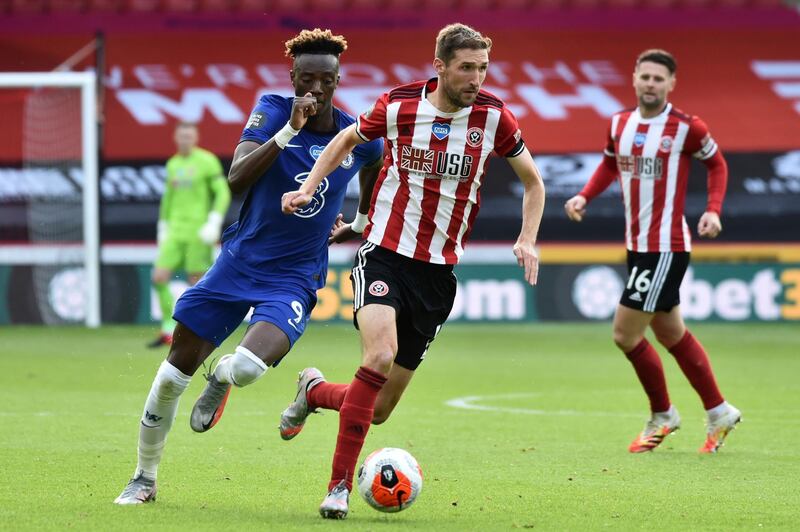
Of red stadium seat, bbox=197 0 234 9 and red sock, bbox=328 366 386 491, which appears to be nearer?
red sock, bbox=328 366 386 491

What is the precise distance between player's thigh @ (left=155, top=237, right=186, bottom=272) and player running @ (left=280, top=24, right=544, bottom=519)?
30.7ft

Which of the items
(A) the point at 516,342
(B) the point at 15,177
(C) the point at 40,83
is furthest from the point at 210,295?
(B) the point at 15,177

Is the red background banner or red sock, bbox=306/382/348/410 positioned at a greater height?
the red background banner

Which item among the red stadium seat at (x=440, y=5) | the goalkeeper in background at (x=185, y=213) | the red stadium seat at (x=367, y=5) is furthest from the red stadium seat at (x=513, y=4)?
the goalkeeper in background at (x=185, y=213)

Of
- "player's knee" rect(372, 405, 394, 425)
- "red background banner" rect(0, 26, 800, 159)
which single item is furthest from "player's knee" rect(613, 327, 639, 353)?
"red background banner" rect(0, 26, 800, 159)

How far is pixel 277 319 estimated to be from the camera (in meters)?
6.14

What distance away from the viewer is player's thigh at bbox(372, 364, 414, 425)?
6559mm

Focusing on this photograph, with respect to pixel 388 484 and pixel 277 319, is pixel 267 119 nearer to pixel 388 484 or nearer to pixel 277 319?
pixel 277 319

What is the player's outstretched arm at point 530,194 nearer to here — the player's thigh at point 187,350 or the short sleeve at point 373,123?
the short sleeve at point 373,123

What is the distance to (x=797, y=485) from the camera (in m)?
6.82

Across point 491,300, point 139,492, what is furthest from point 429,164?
point 491,300

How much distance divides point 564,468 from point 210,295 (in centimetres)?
228

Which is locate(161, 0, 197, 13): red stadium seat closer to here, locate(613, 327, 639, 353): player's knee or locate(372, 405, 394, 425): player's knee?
locate(613, 327, 639, 353): player's knee

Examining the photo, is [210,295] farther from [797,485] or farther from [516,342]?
[516,342]
